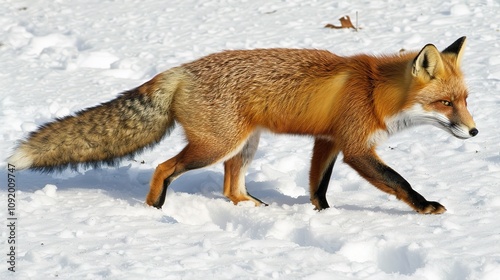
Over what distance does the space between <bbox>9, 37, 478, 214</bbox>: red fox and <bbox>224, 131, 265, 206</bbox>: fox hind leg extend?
24 cm

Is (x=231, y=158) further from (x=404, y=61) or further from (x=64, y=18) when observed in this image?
(x=64, y=18)

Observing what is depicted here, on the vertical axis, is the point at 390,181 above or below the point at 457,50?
below

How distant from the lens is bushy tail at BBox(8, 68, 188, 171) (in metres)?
5.30

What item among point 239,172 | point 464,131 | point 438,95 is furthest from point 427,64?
point 239,172

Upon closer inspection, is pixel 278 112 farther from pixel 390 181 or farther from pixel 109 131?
pixel 109 131

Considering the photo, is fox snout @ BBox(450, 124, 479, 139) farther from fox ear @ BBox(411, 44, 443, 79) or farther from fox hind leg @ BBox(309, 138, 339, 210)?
fox hind leg @ BBox(309, 138, 339, 210)

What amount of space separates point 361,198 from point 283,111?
3.10ft

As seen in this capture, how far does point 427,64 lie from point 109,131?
2.37m

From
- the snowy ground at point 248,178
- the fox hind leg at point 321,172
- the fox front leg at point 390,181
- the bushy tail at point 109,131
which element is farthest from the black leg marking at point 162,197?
the fox front leg at point 390,181

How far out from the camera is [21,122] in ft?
23.4

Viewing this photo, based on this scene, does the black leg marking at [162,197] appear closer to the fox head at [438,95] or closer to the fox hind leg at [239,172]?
the fox hind leg at [239,172]

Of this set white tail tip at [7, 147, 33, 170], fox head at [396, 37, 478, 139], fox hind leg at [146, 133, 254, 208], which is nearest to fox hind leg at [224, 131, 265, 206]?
fox hind leg at [146, 133, 254, 208]

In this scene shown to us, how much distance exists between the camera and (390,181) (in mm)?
5023

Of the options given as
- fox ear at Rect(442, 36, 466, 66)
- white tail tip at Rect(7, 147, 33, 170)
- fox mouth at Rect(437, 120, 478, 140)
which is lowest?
white tail tip at Rect(7, 147, 33, 170)
